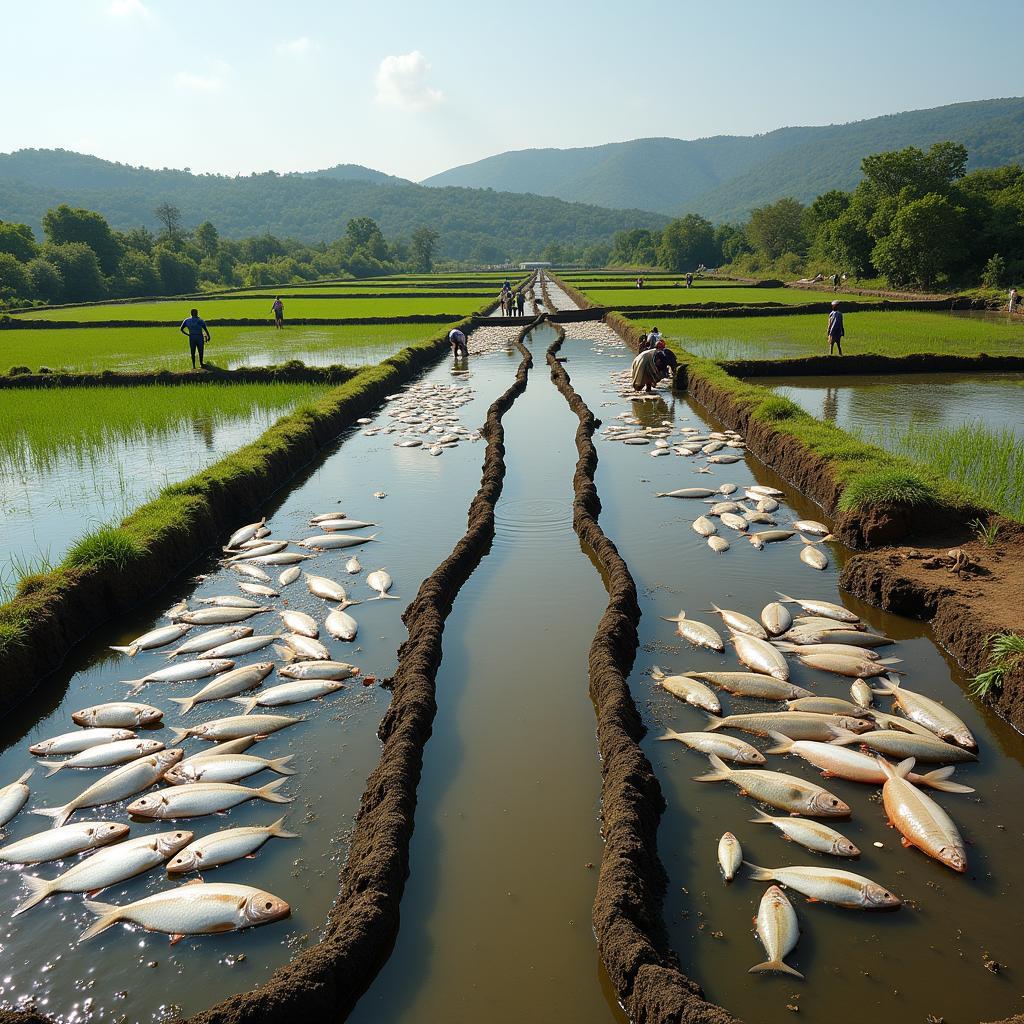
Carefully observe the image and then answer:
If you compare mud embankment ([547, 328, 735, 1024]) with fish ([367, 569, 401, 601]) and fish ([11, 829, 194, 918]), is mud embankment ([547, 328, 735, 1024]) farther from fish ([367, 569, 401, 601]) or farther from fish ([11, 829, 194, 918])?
fish ([11, 829, 194, 918])

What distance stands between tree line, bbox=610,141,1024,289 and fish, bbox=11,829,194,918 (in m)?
49.3

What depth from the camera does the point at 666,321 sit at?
3400cm

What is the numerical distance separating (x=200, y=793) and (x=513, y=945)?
7.52 ft

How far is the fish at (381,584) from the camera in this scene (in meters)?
8.14

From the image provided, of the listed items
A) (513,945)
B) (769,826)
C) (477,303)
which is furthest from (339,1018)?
(477,303)

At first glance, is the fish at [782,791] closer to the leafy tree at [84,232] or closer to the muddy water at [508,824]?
the muddy water at [508,824]

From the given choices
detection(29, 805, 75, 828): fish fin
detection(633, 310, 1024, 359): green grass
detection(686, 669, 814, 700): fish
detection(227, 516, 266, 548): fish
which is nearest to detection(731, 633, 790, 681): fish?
detection(686, 669, 814, 700): fish

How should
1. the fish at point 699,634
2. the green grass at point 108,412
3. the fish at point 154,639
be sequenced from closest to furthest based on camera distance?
the fish at point 699,634 < the fish at point 154,639 < the green grass at point 108,412

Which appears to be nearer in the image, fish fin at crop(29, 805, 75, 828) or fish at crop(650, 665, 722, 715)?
fish fin at crop(29, 805, 75, 828)

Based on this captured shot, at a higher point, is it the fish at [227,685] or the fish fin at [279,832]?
the fish at [227,685]

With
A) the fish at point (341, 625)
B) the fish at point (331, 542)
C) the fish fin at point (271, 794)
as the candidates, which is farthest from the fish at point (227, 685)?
the fish at point (331, 542)

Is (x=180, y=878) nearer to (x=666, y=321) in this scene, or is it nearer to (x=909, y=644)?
(x=909, y=644)

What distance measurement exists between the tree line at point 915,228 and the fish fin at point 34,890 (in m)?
49.9

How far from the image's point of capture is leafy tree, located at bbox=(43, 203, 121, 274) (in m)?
65.6
